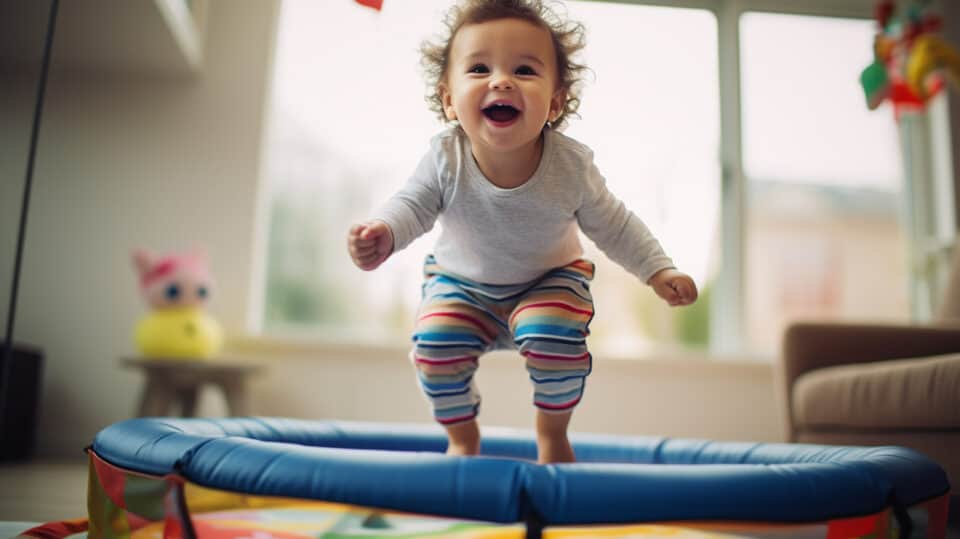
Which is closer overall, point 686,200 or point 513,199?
point 513,199

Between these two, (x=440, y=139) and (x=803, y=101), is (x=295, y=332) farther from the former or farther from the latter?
(x=803, y=101)

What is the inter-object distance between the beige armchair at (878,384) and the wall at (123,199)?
1776 mm

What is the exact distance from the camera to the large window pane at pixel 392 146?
290 cm

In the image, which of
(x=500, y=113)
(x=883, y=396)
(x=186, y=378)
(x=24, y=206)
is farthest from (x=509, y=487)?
(x=186, y=378)

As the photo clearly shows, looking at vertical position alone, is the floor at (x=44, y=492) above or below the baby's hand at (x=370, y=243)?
below

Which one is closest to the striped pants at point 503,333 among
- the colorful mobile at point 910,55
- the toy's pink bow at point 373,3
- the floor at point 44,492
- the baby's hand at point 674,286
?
the baby's hand at point 674,286

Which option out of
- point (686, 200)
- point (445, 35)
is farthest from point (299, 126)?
point (445, 35)

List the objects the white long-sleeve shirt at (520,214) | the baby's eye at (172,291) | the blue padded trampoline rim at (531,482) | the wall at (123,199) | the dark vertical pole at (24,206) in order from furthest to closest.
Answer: the wall at (123,199)
the baby's eye at (172,291)
the dark vertical pole at (24,206)
the white long-sleeve shirt at (520,214)
the blue padded trampoline rim at (531,482)

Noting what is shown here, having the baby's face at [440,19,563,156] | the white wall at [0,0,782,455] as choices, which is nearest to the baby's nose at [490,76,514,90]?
the baby's face at [440,19,563,156]

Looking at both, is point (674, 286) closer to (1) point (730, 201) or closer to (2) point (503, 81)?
(2) point (503, 81)

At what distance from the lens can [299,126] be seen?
2.93 metres

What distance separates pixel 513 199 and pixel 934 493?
2.17 ft

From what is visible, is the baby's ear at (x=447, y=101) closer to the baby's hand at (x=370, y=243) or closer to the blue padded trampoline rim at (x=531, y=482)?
the baby's hand at (x=370, y=243)

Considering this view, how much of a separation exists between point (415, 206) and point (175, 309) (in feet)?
5.00
